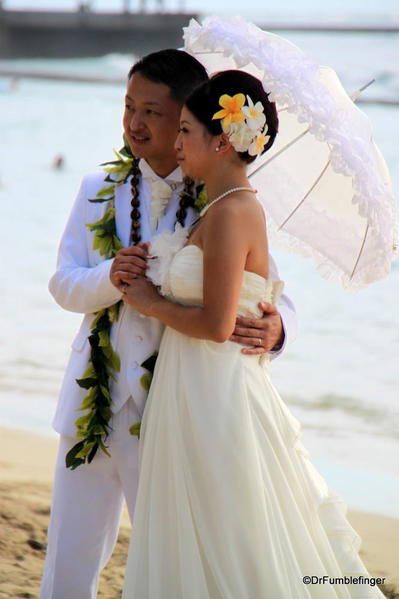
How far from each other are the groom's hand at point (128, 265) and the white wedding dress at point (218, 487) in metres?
0.10

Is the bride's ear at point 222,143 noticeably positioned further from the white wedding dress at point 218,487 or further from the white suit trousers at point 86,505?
the white suit trousers at point 86,505

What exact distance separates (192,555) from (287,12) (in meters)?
38.7

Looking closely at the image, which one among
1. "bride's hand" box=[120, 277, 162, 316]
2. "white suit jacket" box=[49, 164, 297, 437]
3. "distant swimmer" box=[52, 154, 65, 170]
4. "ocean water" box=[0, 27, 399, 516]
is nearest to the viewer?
"bride's hand" box=[120, 277, 162, 316]

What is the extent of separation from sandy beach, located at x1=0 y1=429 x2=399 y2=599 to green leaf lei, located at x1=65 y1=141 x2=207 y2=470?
1113 millimetres

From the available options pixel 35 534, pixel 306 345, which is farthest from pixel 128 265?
pixel 306 345

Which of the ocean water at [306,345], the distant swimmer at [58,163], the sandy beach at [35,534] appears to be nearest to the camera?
the sandy beach at [35,534]

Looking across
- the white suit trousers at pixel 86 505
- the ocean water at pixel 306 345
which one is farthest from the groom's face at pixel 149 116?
the white suit trousers at pixel 86 505

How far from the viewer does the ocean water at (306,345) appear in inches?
238

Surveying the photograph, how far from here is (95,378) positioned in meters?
2.79

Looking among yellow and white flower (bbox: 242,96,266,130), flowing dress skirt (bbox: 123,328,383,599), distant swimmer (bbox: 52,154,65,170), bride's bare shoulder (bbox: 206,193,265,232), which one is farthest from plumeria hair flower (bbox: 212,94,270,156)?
distant swimmer (bbox: 52,154,65,170)

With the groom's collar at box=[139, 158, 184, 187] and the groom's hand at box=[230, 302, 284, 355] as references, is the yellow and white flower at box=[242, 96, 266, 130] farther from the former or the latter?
the groom's hand at box=[230, 302, 284, 355]

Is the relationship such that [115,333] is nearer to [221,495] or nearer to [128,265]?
[128,265]

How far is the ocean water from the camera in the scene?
6.05 meters

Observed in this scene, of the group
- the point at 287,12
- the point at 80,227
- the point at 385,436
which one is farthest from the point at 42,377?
the point at 287,12
